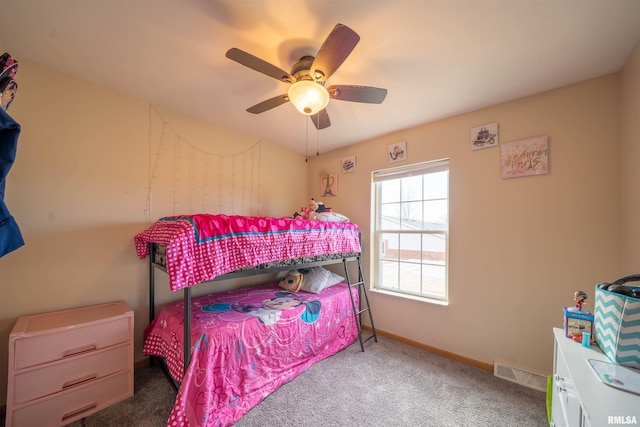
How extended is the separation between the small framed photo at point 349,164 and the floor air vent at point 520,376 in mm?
2507

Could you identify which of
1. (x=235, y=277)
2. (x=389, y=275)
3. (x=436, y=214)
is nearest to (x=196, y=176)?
(x=235, y=277)

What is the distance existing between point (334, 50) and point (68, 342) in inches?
95.1

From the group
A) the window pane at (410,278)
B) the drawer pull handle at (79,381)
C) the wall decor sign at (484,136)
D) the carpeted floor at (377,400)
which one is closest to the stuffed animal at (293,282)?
the carpeted floor at (377,400)

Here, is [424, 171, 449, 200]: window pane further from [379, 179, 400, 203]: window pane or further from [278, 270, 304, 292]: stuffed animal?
[278, 270, 304, 292]: stuffed animal

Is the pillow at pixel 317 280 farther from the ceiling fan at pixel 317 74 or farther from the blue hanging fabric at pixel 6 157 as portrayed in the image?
the blue hanging fabric at pixel 6 157

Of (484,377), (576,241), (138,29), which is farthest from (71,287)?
(576,241)

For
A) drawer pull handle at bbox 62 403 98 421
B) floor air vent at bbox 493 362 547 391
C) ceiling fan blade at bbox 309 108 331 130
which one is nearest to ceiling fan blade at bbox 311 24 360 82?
ceiling fan blade at bbox 309 108 331 130

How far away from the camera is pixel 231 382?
1643 mm

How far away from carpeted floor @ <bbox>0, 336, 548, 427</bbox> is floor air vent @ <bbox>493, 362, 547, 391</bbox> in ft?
0.15

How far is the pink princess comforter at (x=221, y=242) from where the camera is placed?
1435 millimetres

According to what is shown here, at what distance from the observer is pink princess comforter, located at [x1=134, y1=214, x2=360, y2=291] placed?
1435 mm

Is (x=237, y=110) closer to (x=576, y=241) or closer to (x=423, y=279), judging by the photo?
(x=423, y=279)

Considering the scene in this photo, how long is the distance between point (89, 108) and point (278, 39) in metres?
1.71

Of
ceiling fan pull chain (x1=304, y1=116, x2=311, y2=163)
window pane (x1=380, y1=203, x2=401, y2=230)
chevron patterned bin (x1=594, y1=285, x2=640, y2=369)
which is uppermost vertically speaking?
ceiling fan pull chain (x1=304, y1=116, x2=311, y2=163)
